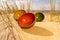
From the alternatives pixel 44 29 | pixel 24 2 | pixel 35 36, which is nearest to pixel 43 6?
pixel 24 2

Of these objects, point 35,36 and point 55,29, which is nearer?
point 35,36

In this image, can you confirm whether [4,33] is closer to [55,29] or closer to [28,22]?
[28,22]

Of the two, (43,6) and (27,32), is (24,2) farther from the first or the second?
(27,32)

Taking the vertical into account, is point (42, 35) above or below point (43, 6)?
above

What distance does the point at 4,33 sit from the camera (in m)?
0.75

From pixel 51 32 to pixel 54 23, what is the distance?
→ 154 mm

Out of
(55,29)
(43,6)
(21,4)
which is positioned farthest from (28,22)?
(43,6)

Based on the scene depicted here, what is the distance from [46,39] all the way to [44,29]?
140mm

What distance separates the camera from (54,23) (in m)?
0.95

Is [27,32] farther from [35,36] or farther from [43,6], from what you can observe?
[43,6]

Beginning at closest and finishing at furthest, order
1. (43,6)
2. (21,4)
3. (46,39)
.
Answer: (46,39) → (21,4) → (43,6)

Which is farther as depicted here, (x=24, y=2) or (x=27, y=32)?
(x=24, y=2)

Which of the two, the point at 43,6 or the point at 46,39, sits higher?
the point at 46,39

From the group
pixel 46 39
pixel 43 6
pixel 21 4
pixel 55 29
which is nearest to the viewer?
pixel 46 39
